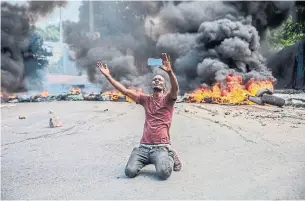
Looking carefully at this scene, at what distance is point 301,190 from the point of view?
420 centimetres

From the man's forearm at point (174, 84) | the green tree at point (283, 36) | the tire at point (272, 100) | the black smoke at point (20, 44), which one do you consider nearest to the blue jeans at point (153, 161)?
the man's forearm at point (174, 84)

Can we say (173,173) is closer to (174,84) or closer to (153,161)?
(153,161)

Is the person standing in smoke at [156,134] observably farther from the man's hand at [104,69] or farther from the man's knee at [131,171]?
the man's hand at [104,69]

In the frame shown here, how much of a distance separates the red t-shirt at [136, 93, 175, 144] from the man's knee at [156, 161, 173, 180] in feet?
1.21

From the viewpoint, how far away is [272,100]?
503 inches

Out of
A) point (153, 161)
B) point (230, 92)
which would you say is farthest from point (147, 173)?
point (230, 92)

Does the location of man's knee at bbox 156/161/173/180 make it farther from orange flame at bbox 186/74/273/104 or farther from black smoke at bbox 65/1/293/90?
black smoke at bbox 65/1/293/90

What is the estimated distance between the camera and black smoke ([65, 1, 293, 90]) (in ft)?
60.3

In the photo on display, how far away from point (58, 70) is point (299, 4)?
28.1 meters

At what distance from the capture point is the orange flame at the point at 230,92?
14594 mm

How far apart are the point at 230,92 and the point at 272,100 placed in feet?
9.72

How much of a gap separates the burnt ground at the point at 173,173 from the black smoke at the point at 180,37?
8.65m

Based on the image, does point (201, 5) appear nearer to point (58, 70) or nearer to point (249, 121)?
point (249, 121)

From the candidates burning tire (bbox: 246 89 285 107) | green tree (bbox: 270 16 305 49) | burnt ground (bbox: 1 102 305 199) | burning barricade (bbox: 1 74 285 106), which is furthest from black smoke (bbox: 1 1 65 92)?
green tree (bbox: 270 16 305 49)
